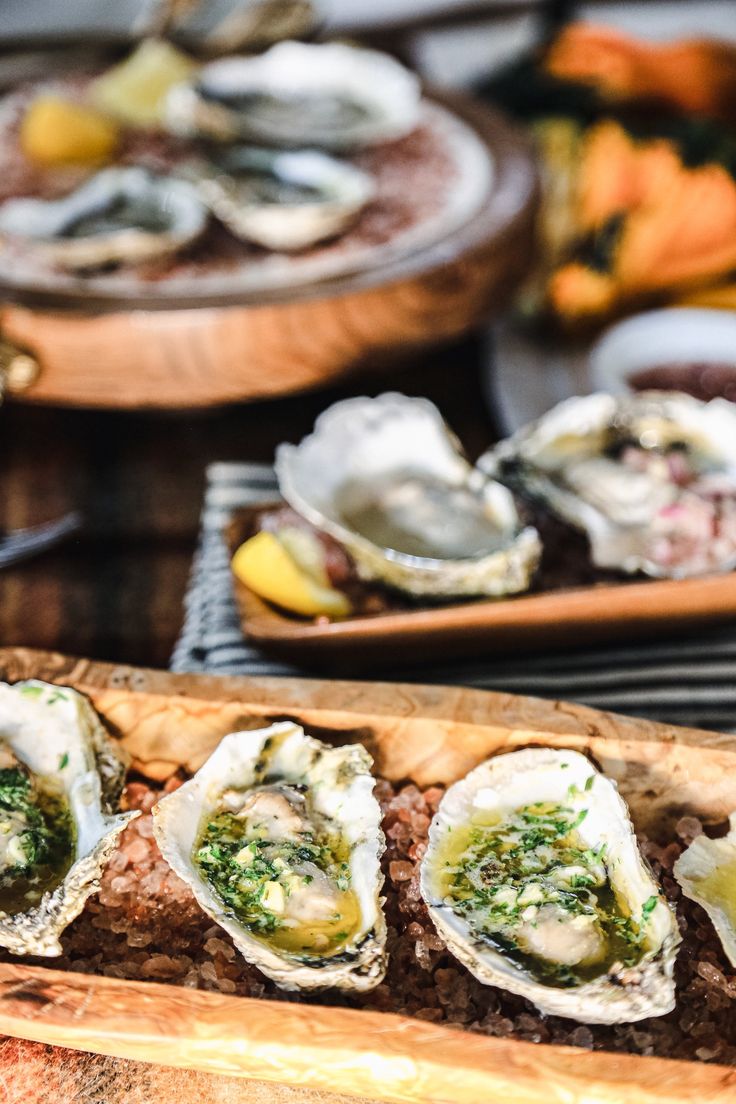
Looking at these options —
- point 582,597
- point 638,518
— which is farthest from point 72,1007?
point 638,518

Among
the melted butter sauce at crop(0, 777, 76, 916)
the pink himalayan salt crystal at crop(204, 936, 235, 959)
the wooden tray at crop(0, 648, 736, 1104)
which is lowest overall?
the pink himalayan salt crystal at crop(204, 936, 235, 959)

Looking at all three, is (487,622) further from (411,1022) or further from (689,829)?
(411,1022)

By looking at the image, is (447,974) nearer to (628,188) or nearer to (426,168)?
(426,168)

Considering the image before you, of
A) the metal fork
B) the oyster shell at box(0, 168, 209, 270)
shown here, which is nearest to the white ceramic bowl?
the oyster shell at box(0, 168, 209, 270)

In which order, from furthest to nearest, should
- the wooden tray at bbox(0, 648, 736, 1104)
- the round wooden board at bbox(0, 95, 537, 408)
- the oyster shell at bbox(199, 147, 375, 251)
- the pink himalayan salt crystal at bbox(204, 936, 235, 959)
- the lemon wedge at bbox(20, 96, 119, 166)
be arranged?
the lemon wedge at bbox(20, 96, 119, 166), the oyster shell at bbox(199, 147, 375, 251), the round wooden board at bbox(0, 95, 537, 408), the pink himalayan salt crystal at bbox(204, 936, 235, 959), the wooden tray at bbox(0, 648, 736, 1104)

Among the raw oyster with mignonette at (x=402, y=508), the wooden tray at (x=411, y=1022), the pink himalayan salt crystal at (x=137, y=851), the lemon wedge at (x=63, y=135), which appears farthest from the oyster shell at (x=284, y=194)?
the pink himalayan salt crystal at (x=137, y=851)

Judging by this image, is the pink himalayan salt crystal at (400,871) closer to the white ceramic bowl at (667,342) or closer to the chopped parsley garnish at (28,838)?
the chopped parsley garnish at (28,838)

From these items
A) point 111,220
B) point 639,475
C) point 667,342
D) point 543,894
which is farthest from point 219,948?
point 667,342

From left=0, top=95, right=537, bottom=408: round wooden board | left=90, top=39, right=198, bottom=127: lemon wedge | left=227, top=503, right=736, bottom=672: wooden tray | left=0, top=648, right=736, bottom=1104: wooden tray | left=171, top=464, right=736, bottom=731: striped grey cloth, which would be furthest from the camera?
left=90, top=39, right=198, bottom=127: lemon wedge

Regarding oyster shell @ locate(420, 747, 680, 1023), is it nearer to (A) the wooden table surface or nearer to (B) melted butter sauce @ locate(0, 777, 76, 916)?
(B) melted butter sauce @ locate(0, 777, 76, 916)
